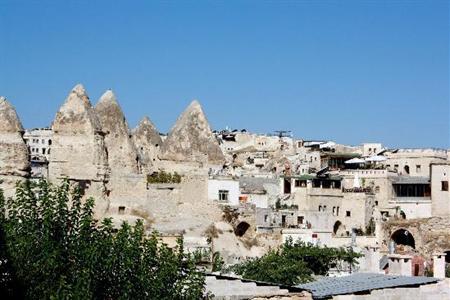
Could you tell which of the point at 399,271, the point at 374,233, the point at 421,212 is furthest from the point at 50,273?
the point at 421,212

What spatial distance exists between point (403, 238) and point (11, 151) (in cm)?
2373

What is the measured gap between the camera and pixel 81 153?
3650 centimetres

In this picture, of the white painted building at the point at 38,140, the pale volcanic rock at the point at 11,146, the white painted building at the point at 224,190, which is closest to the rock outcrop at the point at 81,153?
the pale volcanic rock at the point at 11,146

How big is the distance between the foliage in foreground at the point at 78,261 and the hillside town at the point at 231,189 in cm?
966

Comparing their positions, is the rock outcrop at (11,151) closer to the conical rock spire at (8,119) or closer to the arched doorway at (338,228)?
the conical rock spire at (8,119)

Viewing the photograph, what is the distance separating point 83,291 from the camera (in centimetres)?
1448

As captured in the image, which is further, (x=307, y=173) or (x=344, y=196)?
(x=307, y=173)

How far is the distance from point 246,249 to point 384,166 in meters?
21.3

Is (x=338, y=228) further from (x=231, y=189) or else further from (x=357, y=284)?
(x=357, y=284)

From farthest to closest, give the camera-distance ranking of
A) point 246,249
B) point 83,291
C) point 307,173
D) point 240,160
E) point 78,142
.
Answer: point 240,160 < point 307,173 < point 246,249 < point 78,142 < point 83,291

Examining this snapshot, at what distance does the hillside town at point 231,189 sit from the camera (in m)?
36.1

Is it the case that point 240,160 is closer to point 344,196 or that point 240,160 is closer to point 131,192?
point 344,196

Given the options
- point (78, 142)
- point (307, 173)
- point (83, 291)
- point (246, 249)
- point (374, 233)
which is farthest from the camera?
point (307, 173)

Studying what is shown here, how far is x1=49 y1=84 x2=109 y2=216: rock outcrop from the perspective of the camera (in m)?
36.3
